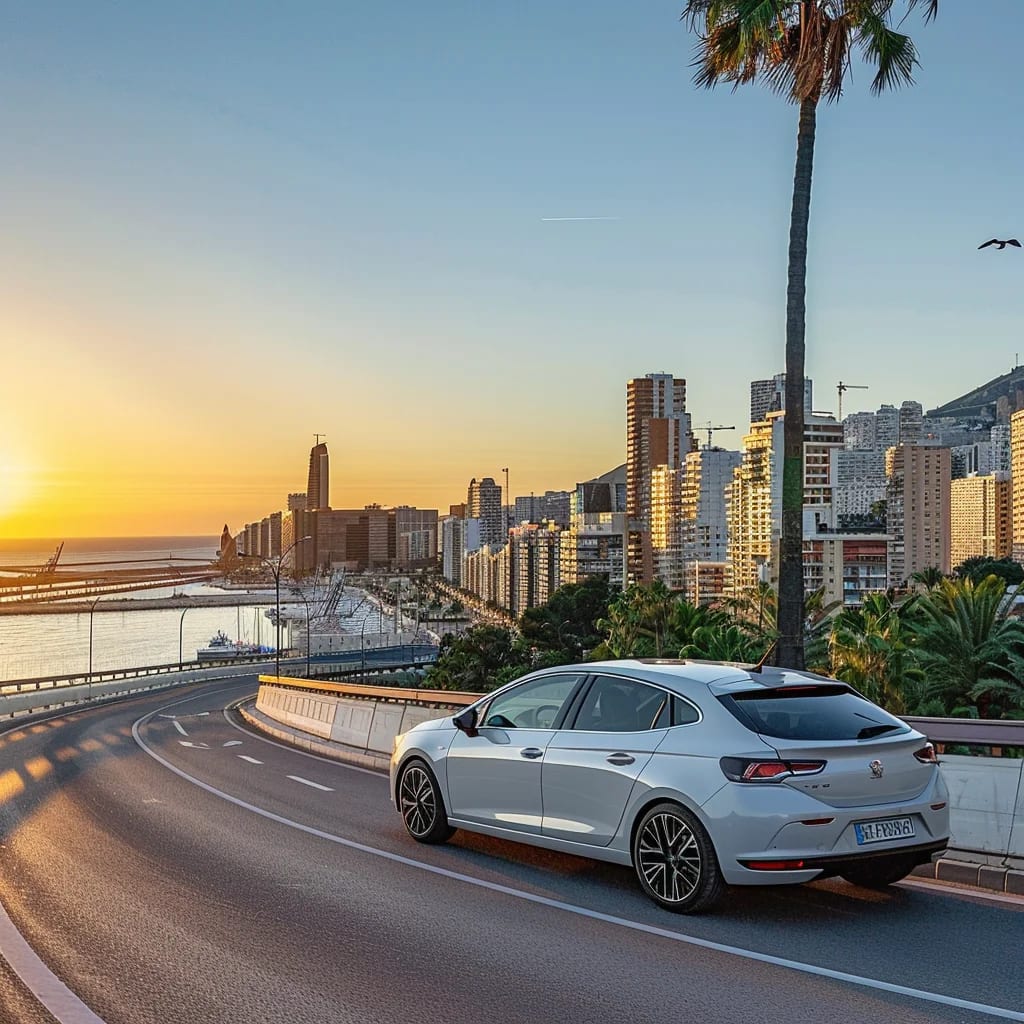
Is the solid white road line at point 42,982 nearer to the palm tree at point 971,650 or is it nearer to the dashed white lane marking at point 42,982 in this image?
the dashed white lane marking at point 42,982

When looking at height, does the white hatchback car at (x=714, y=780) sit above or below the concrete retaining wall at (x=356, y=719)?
above

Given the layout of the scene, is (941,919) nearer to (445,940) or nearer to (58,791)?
(445,940)

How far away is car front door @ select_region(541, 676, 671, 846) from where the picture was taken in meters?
8.15

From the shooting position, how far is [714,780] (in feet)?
24.6

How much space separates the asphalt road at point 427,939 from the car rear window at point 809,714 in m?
1.20

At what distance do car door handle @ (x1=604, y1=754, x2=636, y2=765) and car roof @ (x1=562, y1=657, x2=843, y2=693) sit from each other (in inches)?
22.9

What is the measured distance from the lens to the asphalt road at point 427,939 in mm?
5914

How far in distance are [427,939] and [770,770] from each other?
238 centimetres

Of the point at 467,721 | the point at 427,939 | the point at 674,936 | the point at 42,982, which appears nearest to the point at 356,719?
the point at 467,721

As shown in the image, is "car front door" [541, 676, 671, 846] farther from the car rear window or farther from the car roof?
the car rear window

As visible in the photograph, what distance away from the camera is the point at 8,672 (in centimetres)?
11612

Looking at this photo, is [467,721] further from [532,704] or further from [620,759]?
[620,759]

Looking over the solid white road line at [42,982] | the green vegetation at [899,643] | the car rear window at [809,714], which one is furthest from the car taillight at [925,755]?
the green vegetation at [899,643]

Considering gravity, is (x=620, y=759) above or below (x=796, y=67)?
below
